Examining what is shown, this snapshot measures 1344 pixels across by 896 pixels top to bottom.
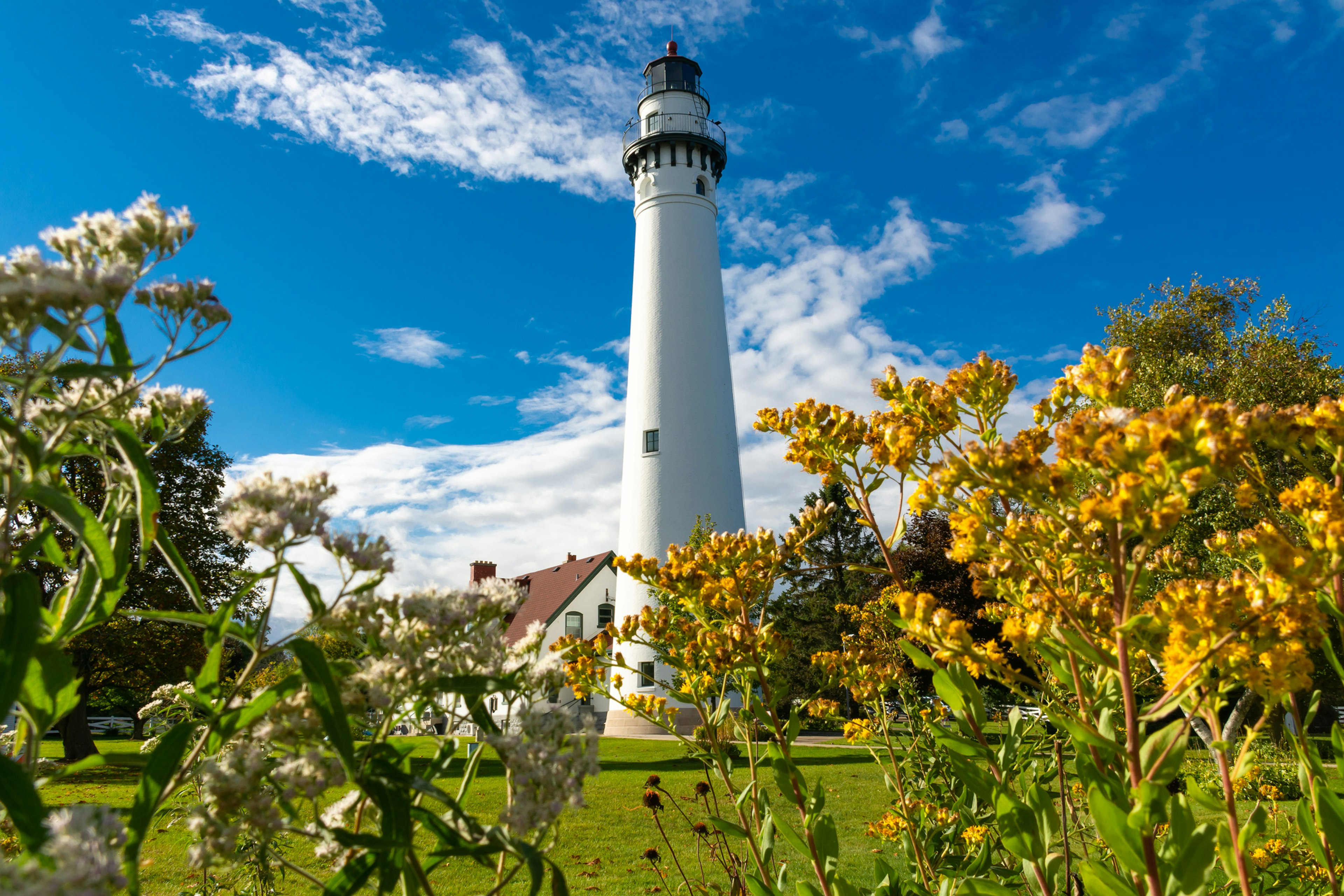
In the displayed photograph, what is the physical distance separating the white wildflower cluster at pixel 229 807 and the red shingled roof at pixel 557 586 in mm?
29056

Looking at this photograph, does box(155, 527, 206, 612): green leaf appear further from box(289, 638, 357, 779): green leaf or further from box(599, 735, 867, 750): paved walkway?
box(599, 735, 867, 750): paved walkway

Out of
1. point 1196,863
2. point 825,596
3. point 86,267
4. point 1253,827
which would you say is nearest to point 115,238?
point 86,267

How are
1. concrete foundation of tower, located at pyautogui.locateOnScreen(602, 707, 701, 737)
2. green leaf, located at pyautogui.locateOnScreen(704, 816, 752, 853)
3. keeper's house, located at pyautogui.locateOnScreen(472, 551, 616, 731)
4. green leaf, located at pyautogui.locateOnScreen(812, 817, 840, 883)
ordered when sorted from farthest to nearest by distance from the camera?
1. keeper's house, located at pyautogui.locateOnScreen(472, 551, 616, 731)
2. concrete foundation of tower, located at pyautogui.locateOnScreen(602, 707, 701, 737)
3. green leaf, located at pyautogui.locateOnScreen(704, 816, 752, 853)
4. green leaf, located at pyautogui.locateOnScreen(812, 817, 840, 883)

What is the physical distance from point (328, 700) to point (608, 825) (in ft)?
32.4

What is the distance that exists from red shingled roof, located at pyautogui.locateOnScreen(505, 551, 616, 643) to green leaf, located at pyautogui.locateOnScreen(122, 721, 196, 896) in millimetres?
29173

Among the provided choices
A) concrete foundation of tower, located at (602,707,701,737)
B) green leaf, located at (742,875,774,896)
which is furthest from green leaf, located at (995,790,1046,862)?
concrete foundation of tower, located at (602,707,701,737)

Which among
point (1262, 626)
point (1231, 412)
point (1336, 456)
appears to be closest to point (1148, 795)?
point (1262, 626)

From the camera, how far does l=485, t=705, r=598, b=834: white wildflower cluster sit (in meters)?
0.97

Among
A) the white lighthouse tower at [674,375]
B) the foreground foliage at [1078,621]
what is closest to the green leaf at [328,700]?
the foreground foliage at [1078,621]

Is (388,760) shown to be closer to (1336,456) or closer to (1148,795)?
(1148,795)

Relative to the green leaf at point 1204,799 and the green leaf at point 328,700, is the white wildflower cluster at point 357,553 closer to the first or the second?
the green leaf at point 328,700

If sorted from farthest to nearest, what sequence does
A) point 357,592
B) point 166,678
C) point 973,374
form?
1. point 166,678
2. point 973,374
3. point 357,592

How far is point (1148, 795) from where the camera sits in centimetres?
117

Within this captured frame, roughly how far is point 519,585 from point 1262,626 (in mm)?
1361
